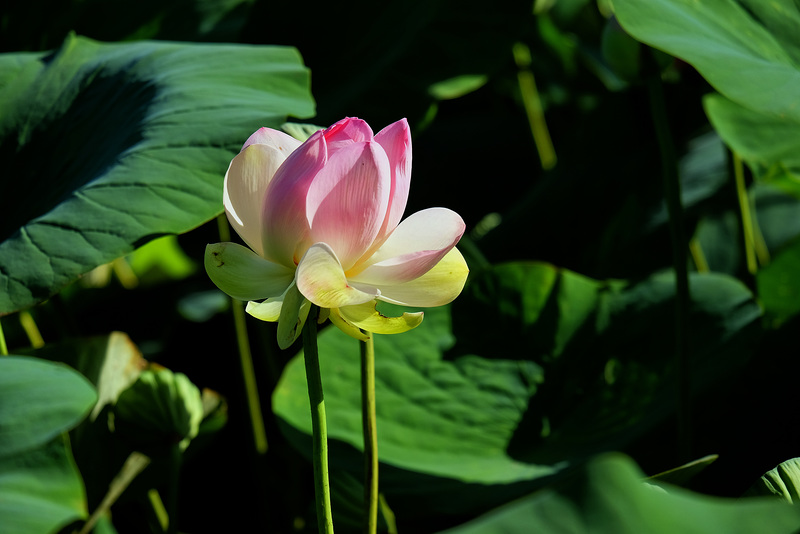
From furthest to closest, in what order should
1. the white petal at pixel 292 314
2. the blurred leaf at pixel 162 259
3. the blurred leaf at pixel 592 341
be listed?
the blurred leaf at pixel 162 259
the blurred leaf at pixel 592 341
the white petal at pixel 292 314

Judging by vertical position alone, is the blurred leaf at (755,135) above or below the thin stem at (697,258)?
above

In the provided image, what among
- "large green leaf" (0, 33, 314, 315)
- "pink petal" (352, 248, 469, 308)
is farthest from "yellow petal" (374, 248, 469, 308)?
"large green leaf" (0, 33, 314, 315)

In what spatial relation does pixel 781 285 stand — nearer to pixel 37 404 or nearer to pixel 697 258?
pixel 697 258

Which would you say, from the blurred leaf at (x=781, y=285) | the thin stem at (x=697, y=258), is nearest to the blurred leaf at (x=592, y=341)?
the blurred leaf at (x=781, y=285)

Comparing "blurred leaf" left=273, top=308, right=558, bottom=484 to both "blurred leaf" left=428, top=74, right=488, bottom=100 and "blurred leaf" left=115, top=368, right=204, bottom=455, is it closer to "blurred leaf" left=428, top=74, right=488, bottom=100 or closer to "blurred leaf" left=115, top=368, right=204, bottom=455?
"blurred leaf" left=115, top=368, right=204, bottom=455

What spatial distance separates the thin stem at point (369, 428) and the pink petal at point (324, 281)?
0.07m

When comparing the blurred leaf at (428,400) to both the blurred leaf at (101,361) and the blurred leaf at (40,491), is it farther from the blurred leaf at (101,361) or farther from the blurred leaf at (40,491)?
the blurred leaf at (40,491)

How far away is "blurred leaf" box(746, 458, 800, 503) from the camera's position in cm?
46

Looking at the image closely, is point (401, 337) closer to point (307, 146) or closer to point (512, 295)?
point (512, 295)

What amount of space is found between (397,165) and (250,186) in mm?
86

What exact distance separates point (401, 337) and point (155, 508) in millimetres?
350

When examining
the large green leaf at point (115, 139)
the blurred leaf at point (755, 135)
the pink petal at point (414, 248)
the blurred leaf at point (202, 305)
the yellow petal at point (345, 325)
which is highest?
the pink petal at point (414, 248)

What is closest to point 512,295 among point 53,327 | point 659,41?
point 659,41

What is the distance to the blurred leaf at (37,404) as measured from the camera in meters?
0.42
